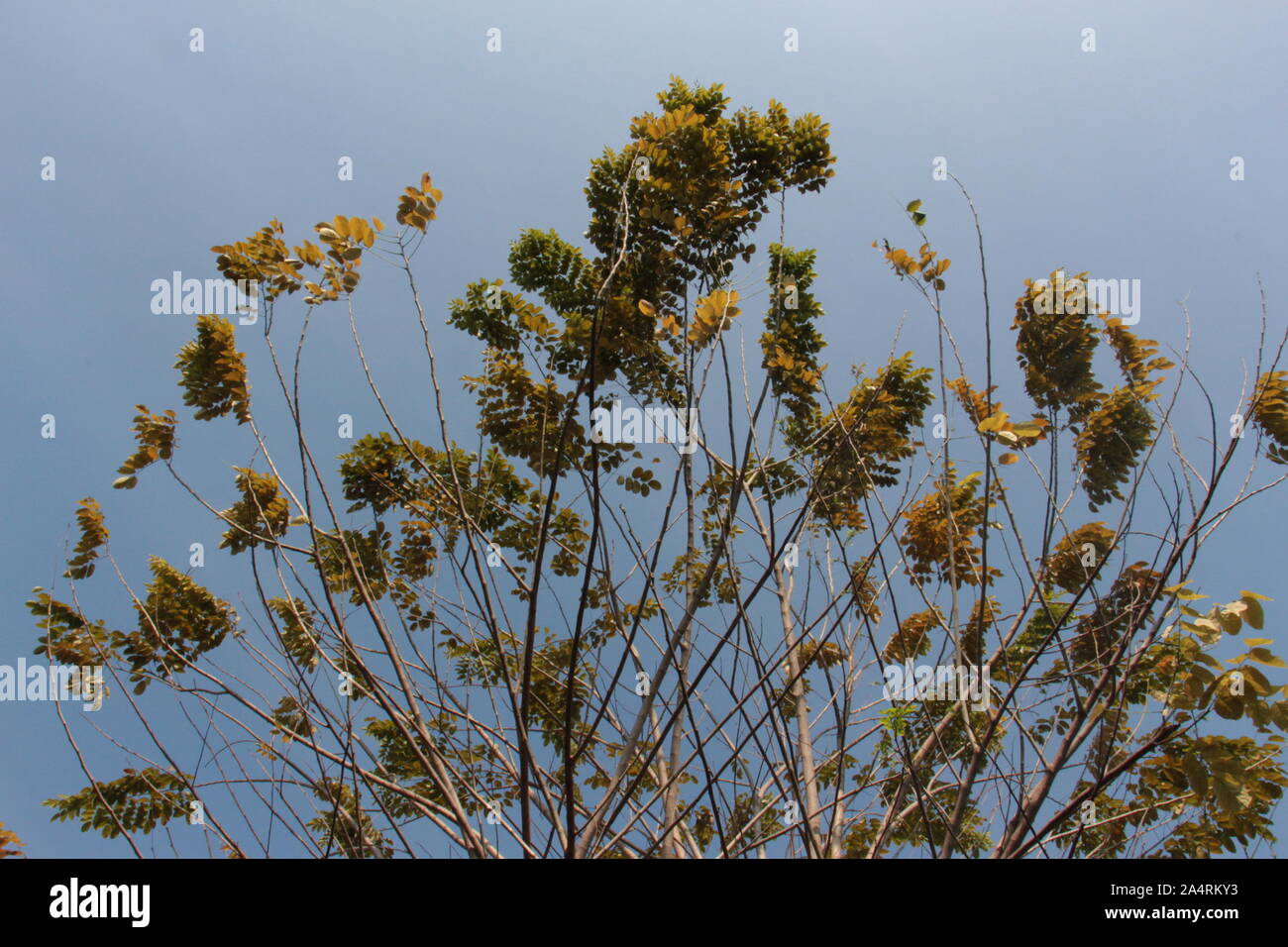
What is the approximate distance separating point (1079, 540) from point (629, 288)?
3.29 m

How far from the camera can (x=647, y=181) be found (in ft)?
11.0

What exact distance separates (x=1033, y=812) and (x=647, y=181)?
10.2 feet

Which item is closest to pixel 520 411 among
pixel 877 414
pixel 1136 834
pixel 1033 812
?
pixel 877 414

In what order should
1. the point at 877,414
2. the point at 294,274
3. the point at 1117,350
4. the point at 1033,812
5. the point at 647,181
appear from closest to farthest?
1. the point at 1033,812
2. the point at 294,274
3. the point at 647,181
4. the point at 1117,350
5. the point at 877,414

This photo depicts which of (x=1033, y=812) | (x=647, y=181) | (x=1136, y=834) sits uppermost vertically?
(x=647, y=181)
